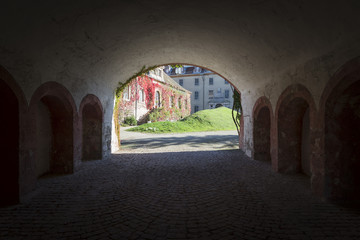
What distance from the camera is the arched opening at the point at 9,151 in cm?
368

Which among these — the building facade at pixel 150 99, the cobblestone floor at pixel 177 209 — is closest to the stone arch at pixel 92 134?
the cobblestone floor at pixel 177 209

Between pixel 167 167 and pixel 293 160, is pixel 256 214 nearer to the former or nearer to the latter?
pixel 293 160

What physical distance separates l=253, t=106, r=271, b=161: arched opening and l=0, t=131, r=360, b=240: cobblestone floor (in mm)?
1868

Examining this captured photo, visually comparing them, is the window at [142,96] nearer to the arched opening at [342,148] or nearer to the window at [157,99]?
the window at [157,99]

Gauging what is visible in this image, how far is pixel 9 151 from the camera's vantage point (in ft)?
12.2

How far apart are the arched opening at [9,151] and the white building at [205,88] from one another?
136 ft

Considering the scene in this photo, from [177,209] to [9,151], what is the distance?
9.62 ft

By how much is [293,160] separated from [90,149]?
6.19 metres

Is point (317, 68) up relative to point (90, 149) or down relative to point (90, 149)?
up

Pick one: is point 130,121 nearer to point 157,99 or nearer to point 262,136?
point 157,99

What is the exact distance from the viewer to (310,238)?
259 cm

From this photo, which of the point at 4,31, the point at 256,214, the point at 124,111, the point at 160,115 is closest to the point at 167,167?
the point at 256,214

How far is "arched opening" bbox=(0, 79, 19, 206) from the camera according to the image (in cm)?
368

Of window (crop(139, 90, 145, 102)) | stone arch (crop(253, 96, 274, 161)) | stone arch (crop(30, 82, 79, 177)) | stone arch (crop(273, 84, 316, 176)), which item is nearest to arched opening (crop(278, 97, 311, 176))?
stone arch (crop(273, 84, 316, 176))
